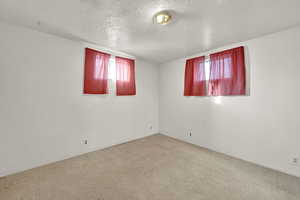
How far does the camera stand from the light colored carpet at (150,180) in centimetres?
153

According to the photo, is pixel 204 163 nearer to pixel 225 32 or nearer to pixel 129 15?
pixel 225 32

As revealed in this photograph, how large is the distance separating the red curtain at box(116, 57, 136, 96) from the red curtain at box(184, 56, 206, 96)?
5.25 feet

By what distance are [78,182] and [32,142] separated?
1.17 m

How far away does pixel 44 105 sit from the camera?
2.18 meters

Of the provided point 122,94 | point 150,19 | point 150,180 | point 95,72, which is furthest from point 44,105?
point 150,19

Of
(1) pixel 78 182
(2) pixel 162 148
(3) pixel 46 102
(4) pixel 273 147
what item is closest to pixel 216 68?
(4) pixel 273 147

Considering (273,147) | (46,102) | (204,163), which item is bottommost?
(204,163)

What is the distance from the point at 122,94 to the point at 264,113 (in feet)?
10.4

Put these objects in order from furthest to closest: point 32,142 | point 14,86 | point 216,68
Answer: point 216,68, point 32,142, point 14,86


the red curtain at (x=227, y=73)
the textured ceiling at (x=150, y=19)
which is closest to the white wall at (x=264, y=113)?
the red curtain at (x=227, y=73)

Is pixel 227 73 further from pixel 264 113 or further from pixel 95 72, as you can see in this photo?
pixel 95 72

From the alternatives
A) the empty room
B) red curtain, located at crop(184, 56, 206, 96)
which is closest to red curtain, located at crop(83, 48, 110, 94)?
the empty room

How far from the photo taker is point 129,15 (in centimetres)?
169

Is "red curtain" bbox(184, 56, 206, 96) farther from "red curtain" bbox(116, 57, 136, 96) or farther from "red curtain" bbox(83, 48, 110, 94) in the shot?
"red curtain" bbox(83, 48, 110, 94)
